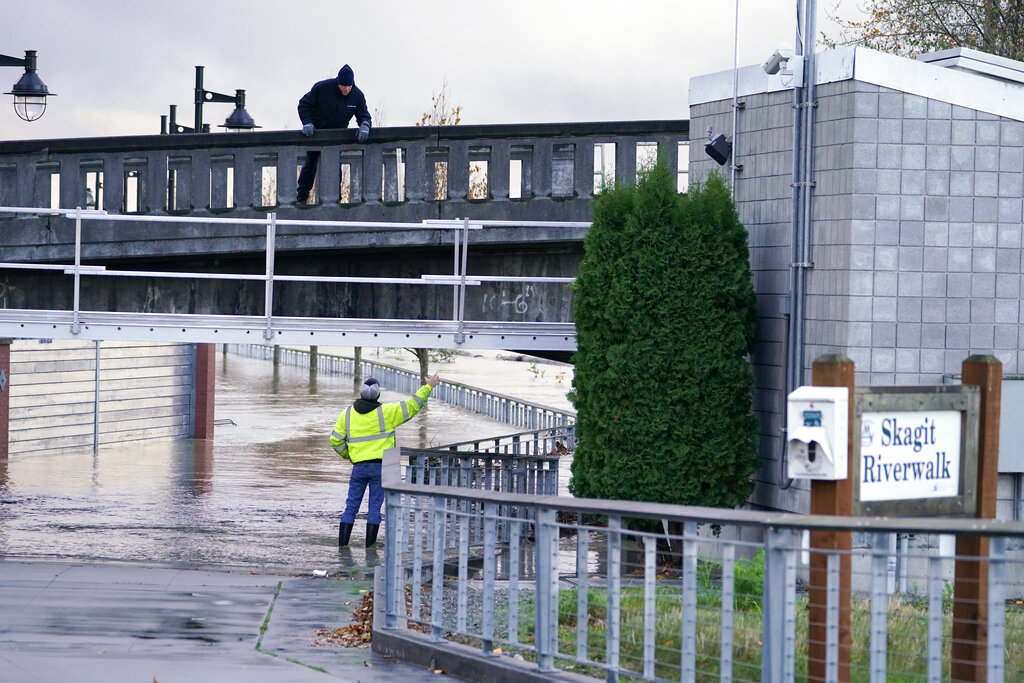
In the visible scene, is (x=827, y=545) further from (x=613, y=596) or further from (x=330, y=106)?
(x=330, y=106)

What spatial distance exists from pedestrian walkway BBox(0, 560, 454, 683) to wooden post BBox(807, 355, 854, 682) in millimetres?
2106

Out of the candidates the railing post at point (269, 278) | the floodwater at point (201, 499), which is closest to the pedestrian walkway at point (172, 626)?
the floodwater at point (201, 499)

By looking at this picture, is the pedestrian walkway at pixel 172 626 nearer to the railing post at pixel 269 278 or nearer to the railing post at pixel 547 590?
the railing post at pixel 547 590

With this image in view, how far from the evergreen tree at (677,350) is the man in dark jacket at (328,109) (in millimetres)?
5396

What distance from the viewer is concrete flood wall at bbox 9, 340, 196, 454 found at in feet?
73.8

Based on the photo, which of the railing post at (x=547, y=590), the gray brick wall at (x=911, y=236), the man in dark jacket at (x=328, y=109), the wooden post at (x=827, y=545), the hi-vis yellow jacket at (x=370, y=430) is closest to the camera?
the wooden post at (x=827, y=545)

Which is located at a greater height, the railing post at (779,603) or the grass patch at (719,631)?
the railing post at (779,603)

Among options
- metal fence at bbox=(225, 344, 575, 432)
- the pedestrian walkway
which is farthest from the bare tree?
the pedestrian walkway

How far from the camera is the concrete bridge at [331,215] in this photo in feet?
49.3

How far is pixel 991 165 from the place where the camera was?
402 inches

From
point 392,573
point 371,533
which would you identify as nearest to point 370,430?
point 371,533

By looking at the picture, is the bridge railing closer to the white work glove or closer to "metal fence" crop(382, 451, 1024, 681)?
the white work glove

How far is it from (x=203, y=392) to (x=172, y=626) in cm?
1886

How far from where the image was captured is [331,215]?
15.3 m
